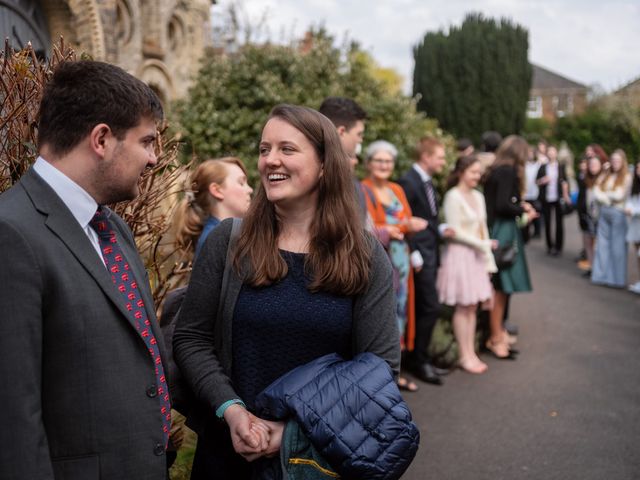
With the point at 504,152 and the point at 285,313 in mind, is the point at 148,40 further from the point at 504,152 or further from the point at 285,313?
the point at 285,313

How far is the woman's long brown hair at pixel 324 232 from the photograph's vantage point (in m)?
2.24

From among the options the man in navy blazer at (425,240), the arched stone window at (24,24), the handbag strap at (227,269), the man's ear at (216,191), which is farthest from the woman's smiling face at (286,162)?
the arched stone window at (24,24)

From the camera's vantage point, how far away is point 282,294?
225 cm

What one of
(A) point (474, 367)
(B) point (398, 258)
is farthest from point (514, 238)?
(B) point (398, 258)

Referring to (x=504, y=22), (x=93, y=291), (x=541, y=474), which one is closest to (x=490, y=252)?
(x=541, y=474)

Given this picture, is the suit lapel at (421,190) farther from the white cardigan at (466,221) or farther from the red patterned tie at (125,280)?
the red patterned tie at (125,280)

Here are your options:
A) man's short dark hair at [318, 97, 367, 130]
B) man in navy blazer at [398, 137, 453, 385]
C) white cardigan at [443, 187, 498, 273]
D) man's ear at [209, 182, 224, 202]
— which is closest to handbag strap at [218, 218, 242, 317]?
man's ear at [209, 182, 224, 202]

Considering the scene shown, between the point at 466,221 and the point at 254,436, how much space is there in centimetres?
445

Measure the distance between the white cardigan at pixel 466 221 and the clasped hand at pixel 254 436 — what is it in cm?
433

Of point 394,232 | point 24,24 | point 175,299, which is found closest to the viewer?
point 175,299

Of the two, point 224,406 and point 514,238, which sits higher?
point 224,406

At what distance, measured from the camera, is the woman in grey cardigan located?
2232 mm

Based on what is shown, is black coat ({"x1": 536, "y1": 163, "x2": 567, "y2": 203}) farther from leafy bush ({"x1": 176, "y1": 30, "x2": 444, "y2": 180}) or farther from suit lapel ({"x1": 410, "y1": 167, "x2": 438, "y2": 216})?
suit lapel ({"x1": 410, "y1": 167, "x2": 438, "y2": 216})

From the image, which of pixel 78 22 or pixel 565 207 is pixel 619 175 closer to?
pixel 565 207
